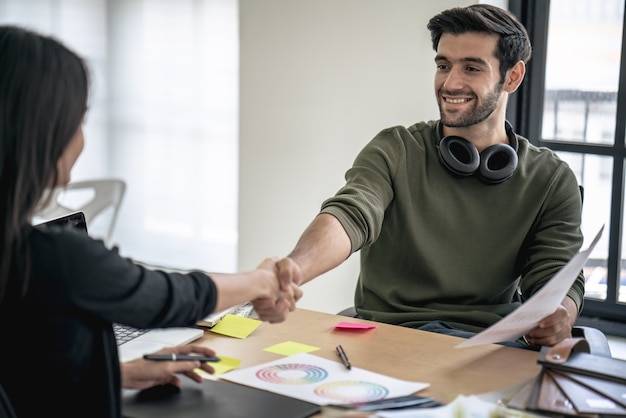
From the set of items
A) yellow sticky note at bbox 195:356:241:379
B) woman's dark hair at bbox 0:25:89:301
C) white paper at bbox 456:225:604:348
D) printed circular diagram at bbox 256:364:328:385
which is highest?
woman's dark hair at bbox 0:25:89:301

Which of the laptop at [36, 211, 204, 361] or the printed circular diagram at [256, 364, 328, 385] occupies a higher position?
the laptop at [36, 211, 204, 361]

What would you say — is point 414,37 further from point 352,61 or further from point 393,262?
point 393,262

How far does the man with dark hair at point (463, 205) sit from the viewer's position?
7.47 feet

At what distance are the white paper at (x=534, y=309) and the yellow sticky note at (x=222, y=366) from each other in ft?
1.42

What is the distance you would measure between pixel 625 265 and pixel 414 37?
1.13 m

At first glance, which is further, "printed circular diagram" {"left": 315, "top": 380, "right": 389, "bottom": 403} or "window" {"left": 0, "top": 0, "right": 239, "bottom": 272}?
"window" {"left": 0, "top": 0, "right": 239, "bottom": 272}

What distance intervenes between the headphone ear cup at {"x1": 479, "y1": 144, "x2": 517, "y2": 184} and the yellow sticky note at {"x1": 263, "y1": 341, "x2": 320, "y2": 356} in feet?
2.62

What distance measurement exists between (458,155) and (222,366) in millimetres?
1017

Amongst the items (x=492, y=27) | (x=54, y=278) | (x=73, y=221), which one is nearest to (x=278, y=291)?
(x=73, y=221)

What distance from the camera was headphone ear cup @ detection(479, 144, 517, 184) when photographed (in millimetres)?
2354

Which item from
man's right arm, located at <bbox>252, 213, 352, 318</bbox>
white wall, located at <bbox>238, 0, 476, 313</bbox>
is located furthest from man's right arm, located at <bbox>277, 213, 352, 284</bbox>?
white wall, located at <bbox>238, 0, 476, 313</bbox>

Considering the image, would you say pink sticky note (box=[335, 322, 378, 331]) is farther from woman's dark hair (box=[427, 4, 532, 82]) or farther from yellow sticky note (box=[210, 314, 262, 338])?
woman's dark hair (box=[427, 4, 532, 82])

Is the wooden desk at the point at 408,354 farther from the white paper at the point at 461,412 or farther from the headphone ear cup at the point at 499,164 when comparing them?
the headphone ear cup at the point at 499,164

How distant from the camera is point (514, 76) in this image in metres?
2.57
